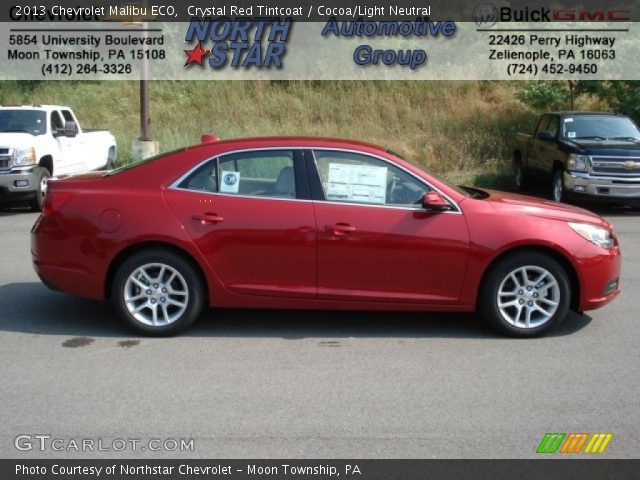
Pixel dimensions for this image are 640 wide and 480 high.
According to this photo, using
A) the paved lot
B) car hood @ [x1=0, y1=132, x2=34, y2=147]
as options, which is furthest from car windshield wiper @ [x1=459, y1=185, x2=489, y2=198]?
car hood @ [x1=0, y1=132, x2=34, y2=147]

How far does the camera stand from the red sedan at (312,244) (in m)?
6.23

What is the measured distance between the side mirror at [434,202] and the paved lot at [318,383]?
106 cm

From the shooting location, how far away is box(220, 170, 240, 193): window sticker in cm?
641

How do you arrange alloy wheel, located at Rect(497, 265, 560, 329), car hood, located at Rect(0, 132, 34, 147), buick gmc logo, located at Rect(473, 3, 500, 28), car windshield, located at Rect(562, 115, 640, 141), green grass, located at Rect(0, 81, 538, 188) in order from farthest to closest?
buick gmc logo, located at Rect(473, 3, 500, 28) < green grass, located at Rect(0, 81, 538, 188) < car windshield, located at Rect(562, 115, 640, 141) < car hood, located at Rect(0, 132, 34, 147) < alloy wheel, located at Rect(497, 265, 560, 329)

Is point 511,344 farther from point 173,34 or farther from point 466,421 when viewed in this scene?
point 173,34

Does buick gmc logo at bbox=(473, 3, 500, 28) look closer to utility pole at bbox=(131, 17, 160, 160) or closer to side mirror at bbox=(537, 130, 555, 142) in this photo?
side mirror at bbox=(537, 130, 555, 142)

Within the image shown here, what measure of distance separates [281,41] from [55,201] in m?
23.0

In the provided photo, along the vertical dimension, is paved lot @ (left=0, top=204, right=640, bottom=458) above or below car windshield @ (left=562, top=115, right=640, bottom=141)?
below

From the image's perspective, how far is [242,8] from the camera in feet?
93.9

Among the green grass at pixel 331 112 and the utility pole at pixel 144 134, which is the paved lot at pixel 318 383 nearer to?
the utility pole at pixel 144 134

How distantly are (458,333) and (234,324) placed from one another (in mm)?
1909

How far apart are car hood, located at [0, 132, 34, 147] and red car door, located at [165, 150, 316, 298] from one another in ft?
27.4

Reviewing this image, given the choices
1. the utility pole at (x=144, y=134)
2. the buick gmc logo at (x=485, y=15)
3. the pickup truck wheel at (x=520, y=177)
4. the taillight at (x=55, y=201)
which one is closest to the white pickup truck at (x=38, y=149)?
the utility pole at (x=144, y=134)

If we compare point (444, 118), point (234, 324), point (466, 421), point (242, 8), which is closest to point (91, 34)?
point (242, 8)
